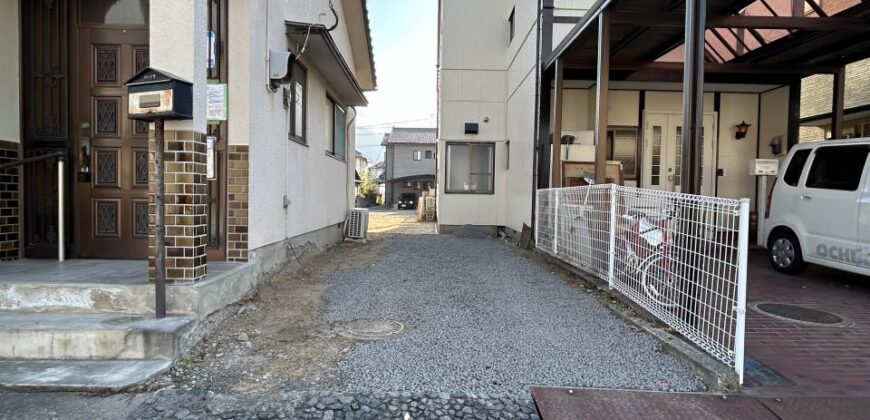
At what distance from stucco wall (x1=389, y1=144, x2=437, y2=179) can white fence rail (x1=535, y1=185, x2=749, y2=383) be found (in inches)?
1305

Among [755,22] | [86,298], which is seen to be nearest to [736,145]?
[755,22]

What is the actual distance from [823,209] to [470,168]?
7046mm

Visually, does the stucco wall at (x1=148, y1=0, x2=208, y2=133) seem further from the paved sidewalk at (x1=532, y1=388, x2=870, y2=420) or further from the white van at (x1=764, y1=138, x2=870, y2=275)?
the white van at (x1=764, y1=138, x2=870, y2=275)

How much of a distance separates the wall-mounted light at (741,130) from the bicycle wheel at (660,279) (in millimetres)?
6629

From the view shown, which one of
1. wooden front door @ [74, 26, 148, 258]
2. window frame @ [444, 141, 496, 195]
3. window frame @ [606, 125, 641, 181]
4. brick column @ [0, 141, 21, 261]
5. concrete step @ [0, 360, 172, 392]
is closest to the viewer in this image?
concrete step @ [0, 360, 172, 392]

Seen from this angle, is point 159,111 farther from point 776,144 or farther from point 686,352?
point 776,144

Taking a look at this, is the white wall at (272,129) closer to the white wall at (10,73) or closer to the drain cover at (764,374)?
the white wall at (10,73)

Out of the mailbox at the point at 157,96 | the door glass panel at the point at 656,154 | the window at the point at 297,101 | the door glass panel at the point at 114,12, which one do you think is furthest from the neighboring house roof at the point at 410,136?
the mailbox at the point at 157,96

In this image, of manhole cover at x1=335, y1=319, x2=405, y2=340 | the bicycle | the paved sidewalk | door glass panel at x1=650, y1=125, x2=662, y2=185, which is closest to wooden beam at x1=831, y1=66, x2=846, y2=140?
door glass panel at x1=650, y1=125, x2=662, y2=185

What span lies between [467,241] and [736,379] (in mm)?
7151

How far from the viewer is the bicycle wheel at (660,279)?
3583 mm

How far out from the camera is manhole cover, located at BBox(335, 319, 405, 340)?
348 cm

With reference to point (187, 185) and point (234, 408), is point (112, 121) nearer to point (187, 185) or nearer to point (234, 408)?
point (187, 185)

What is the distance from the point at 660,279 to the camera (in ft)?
12.4
